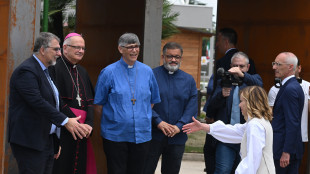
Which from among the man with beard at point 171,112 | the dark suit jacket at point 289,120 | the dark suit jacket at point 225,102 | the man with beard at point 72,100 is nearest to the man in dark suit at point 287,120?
the dark suit jacket at point 289,120

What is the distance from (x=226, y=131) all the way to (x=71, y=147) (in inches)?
61.2

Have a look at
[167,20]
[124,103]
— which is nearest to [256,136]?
[124,103]

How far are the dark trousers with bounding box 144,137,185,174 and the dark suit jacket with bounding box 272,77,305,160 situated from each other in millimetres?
1094

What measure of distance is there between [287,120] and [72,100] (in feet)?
7.66

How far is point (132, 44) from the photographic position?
5.47 metres

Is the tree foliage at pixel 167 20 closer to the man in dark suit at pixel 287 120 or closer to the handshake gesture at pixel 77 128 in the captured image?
the man in dark suit at pixel 287 120

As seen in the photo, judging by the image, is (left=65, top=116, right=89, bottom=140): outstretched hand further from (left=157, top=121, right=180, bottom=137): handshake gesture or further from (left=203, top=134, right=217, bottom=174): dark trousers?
(left=203, top=134, right=217, bottom=174): dark trousers

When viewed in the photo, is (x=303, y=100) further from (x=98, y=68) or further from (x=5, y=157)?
(x=98, y=68)

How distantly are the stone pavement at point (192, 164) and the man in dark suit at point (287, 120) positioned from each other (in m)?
3.13

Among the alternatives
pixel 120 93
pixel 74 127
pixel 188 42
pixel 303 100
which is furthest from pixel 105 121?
pixel 188 42

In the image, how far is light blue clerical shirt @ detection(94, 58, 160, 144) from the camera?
5.34 m

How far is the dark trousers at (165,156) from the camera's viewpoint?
19.0 feet

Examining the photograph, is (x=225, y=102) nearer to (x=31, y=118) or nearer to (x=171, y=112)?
(x=171, y=112)

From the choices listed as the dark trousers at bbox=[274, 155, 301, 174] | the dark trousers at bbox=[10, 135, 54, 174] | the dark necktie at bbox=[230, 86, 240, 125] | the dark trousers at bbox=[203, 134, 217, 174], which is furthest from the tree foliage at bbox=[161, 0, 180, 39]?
the dark trousers at bbox=[10, 135, 54, 174]
